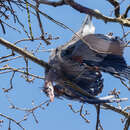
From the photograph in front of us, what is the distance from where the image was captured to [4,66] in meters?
2.54

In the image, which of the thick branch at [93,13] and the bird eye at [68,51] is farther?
the bird eye at [68,51]

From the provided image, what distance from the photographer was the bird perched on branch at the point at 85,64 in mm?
1674

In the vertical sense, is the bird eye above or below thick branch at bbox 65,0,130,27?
below

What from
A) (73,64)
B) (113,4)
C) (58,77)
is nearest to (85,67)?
(73,64)

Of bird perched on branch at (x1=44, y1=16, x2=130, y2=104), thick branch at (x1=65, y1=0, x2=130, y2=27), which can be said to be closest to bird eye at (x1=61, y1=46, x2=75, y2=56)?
bird perched on branch at (x1=44, y1=16, x2=130, y2=104)

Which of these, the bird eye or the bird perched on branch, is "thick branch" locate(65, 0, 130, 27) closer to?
the bird perched on branch

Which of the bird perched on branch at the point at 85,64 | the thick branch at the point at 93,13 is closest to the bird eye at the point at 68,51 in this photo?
the bird perched on branch at the point at 85,64

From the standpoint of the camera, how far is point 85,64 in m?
1.67

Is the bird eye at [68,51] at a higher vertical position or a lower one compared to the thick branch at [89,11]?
lower

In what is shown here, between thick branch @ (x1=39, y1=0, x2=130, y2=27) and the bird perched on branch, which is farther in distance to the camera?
the bird perched on branch

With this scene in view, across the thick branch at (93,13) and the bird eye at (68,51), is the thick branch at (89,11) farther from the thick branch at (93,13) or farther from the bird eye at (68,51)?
the bird eye at (68,51)

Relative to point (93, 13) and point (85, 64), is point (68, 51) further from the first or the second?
point (93, 13)

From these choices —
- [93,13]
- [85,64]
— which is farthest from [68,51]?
[93,13]

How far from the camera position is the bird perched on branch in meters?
1.67
